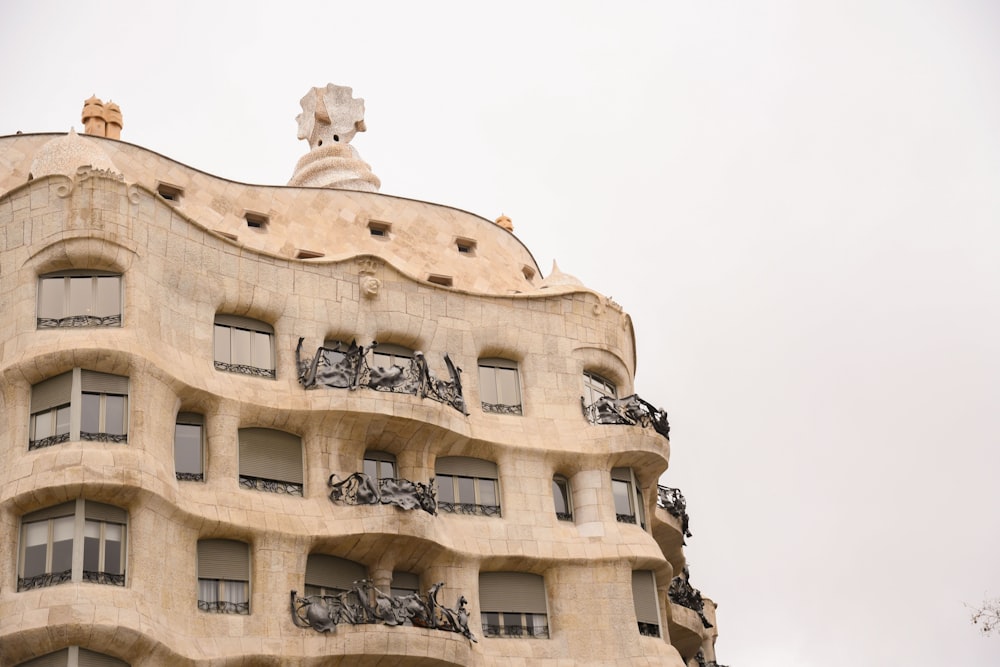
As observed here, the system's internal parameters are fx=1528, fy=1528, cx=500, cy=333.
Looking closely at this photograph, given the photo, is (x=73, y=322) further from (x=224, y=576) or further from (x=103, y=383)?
(x=224, y=576)

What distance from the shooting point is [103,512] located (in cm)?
3073

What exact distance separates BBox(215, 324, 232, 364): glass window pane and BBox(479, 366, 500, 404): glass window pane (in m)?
6.64

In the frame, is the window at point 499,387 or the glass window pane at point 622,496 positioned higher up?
the window at point 499,387

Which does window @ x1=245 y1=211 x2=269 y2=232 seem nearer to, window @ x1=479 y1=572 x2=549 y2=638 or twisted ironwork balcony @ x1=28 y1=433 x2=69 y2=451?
twisted ironwork balcony @ x1=28 y1=433 x2=69 y2=451

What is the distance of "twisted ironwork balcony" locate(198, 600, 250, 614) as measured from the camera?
3195cm

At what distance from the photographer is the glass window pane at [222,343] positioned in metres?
35.1

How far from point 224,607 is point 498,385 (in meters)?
9.84

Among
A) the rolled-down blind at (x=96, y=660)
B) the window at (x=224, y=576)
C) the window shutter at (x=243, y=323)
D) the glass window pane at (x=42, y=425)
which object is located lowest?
the rolled-down blind at (x=96, y=660)

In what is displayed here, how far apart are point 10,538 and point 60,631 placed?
8.37 ft

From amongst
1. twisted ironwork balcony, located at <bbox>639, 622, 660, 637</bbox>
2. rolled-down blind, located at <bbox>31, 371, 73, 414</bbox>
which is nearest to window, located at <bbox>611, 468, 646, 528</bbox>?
twisted ironwork balcony, located at <bbox>639, 622, 660, 637</bbox>

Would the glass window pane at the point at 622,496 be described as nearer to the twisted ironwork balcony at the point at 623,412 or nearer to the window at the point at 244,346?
the twisted ironwork balcony at the point at 623,412

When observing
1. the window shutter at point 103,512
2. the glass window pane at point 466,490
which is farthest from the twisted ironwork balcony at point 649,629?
the window shutter at point 103,512

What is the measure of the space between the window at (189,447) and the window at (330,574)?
318 centimetres

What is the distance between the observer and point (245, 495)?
3334 cm
